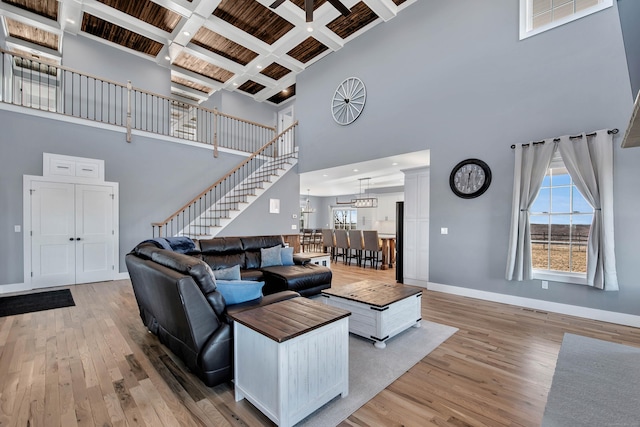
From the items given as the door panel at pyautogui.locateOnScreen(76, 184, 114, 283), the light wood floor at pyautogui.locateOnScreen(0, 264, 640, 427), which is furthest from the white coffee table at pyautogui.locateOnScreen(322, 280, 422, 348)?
the door panel at pyautogui.locateOnScreen(76, 184, 114, 283)

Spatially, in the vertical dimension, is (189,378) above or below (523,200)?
below

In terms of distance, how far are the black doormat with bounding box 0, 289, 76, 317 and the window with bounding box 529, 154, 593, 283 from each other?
7068mm

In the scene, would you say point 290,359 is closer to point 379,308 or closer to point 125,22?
point 379,308

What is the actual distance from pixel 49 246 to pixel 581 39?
9114mm

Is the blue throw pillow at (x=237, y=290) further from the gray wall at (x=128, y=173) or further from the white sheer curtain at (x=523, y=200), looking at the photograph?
the gray wall at (x=128, y=173)

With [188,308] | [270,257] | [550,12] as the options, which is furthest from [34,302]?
[550,12]

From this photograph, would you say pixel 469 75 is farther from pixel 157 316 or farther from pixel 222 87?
pixel 222 87

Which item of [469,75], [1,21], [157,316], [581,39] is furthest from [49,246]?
[581,39]

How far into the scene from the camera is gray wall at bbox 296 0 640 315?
3512 millimetres

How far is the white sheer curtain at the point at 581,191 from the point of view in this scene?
11.3 feet

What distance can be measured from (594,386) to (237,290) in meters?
2.97

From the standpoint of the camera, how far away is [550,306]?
393 cm

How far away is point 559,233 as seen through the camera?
404 cm

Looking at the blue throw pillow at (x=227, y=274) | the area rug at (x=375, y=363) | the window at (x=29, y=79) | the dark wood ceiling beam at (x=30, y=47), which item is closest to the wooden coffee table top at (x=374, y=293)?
the area rug at (x=375, y=363)
